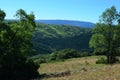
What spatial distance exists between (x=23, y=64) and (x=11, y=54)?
2.29 m

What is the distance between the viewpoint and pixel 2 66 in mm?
43844

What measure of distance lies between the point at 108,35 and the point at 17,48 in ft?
88.6

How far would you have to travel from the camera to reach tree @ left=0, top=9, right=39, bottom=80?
43350 millimetres

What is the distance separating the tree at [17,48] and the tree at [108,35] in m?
22.0

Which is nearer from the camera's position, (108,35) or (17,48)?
(17,48)

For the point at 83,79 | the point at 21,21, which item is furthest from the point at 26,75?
the point at 83,79

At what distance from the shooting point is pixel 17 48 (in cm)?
4619

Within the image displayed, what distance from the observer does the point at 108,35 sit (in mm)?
67688

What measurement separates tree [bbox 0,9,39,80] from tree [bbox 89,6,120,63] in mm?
22011

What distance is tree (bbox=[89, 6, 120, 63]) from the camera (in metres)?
67.0

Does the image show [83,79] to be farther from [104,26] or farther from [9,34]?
[104,26]

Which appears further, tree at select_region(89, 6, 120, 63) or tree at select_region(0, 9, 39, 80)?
tree at select_region(89, 6, 120, 63)

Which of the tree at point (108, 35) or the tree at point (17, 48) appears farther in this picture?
the tree at point (108, 35)

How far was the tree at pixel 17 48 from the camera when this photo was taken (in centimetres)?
4335
